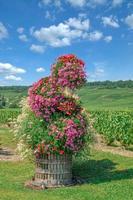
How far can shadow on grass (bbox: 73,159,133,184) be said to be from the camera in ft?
48.4

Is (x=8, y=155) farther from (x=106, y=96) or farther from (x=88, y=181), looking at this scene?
(x=106, y=96)

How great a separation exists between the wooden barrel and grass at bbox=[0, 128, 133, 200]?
0.64m

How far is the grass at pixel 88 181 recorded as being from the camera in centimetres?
1200

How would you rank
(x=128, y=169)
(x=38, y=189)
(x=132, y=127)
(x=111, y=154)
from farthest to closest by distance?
(x=132, y=127), (x=111, y=154), (x=128, y=169), (x=38, y=189)

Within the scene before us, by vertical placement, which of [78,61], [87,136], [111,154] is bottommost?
[111,154]

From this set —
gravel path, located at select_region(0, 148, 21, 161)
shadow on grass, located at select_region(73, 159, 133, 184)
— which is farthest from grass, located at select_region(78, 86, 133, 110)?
shadow on grass, located at select_region(73, 159, 133, 184)

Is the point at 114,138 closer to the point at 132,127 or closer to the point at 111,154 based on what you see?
the point at 132,127

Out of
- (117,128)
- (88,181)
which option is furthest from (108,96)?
(88,181)

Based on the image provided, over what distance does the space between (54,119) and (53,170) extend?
1.60 meters

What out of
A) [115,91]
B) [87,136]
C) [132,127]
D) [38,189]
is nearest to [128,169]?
[87,136]

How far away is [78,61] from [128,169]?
189 inches

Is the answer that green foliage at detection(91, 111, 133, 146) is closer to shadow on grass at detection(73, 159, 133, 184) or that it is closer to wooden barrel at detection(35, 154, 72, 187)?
shadow on grass at detection(73, 159, 133, 184)

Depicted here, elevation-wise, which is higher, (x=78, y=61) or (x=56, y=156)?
(x=78, y=61)

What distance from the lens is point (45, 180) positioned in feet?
45.6
